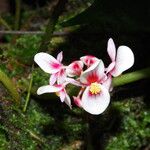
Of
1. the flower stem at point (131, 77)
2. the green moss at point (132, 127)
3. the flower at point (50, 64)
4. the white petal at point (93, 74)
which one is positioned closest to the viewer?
the white petal at point (93, 74)

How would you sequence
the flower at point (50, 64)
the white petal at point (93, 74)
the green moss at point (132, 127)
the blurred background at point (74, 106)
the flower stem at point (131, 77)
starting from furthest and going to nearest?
the green moss at point (132, 127) < the blurred background at point (74, 106) < the flower stem at point (131, 77) < the flower at point (50, 64) < the white petal at point (93, 74)

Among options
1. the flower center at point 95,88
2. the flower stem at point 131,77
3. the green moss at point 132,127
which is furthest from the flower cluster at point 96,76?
the green moss at point 132,127

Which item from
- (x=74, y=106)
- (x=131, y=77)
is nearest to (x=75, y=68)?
(x=131, y=77)

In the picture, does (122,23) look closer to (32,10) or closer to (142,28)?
(142,28)

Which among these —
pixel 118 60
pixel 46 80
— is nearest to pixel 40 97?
pixel 46 80

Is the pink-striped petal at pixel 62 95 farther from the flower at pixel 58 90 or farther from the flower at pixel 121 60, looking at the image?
the flower at pixel 121 60

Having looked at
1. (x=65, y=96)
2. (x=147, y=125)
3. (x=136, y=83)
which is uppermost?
(x=65, y=96)
